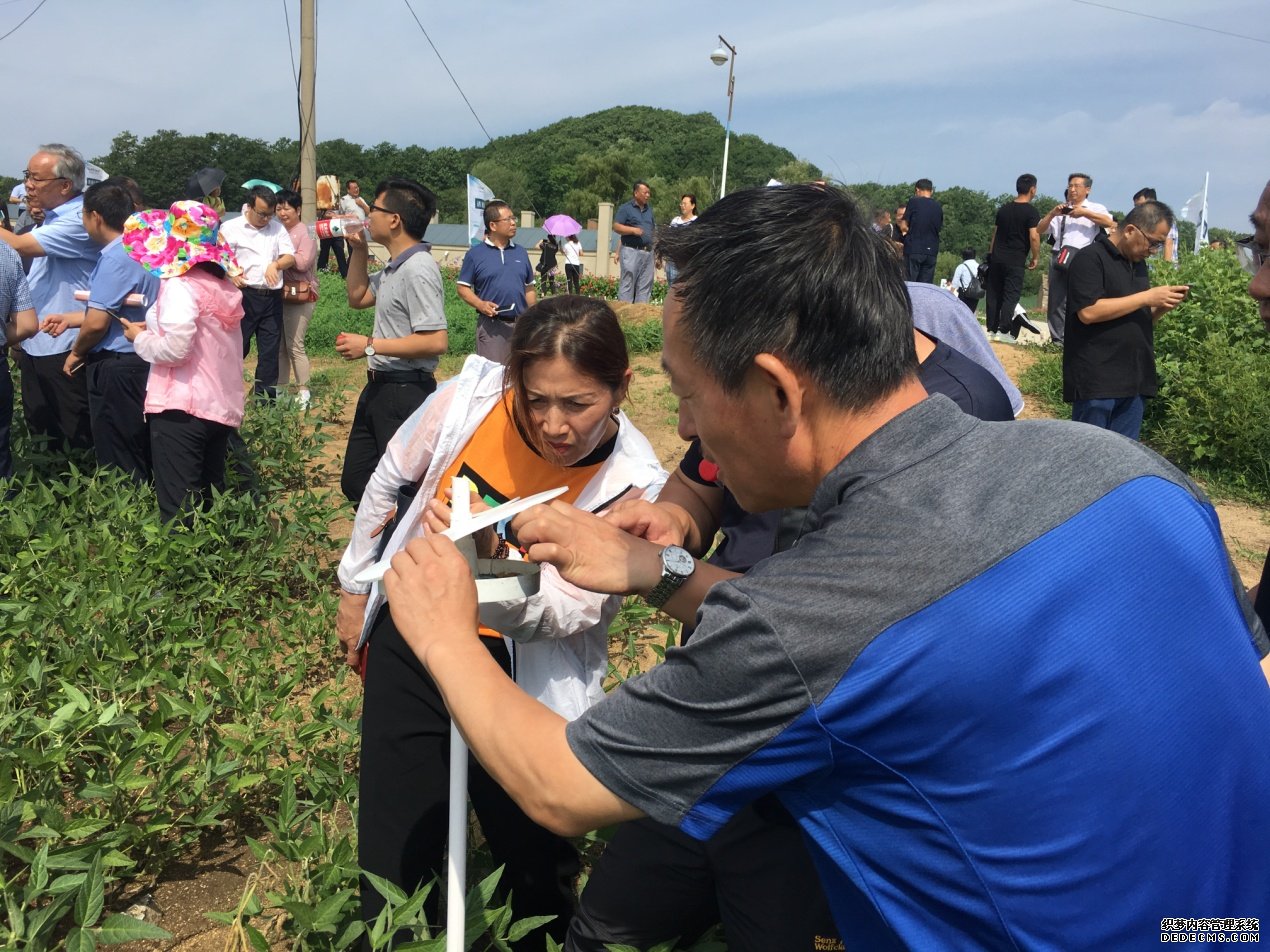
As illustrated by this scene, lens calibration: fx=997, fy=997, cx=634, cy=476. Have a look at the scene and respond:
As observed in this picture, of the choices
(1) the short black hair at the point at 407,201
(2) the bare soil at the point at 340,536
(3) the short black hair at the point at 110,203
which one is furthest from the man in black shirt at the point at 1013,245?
(3) the short black hair at the point at 110,203

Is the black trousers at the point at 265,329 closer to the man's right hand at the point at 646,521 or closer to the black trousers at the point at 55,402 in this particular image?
the black trousers at the point at 55,402

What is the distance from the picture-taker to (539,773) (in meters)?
1.12

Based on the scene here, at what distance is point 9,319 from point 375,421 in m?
1.90

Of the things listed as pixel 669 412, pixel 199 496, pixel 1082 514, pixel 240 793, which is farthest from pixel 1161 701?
pixel 669 412

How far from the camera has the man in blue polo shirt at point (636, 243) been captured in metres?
12.7

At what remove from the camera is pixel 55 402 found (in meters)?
5.53

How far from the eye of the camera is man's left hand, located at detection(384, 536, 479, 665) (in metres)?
1.34

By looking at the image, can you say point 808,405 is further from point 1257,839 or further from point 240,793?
point 240,793

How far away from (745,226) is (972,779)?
647 mm

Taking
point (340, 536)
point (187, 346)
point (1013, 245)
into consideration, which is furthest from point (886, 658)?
point (1013, 245)

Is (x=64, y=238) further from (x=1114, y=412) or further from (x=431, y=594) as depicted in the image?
(x=1114, y=412)

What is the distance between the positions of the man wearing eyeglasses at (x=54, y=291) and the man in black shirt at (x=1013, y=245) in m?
8.63

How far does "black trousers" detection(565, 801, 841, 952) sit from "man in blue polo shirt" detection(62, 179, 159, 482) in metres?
3.78

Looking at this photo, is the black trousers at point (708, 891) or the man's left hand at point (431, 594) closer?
the man's left hand at point (431, 594)
